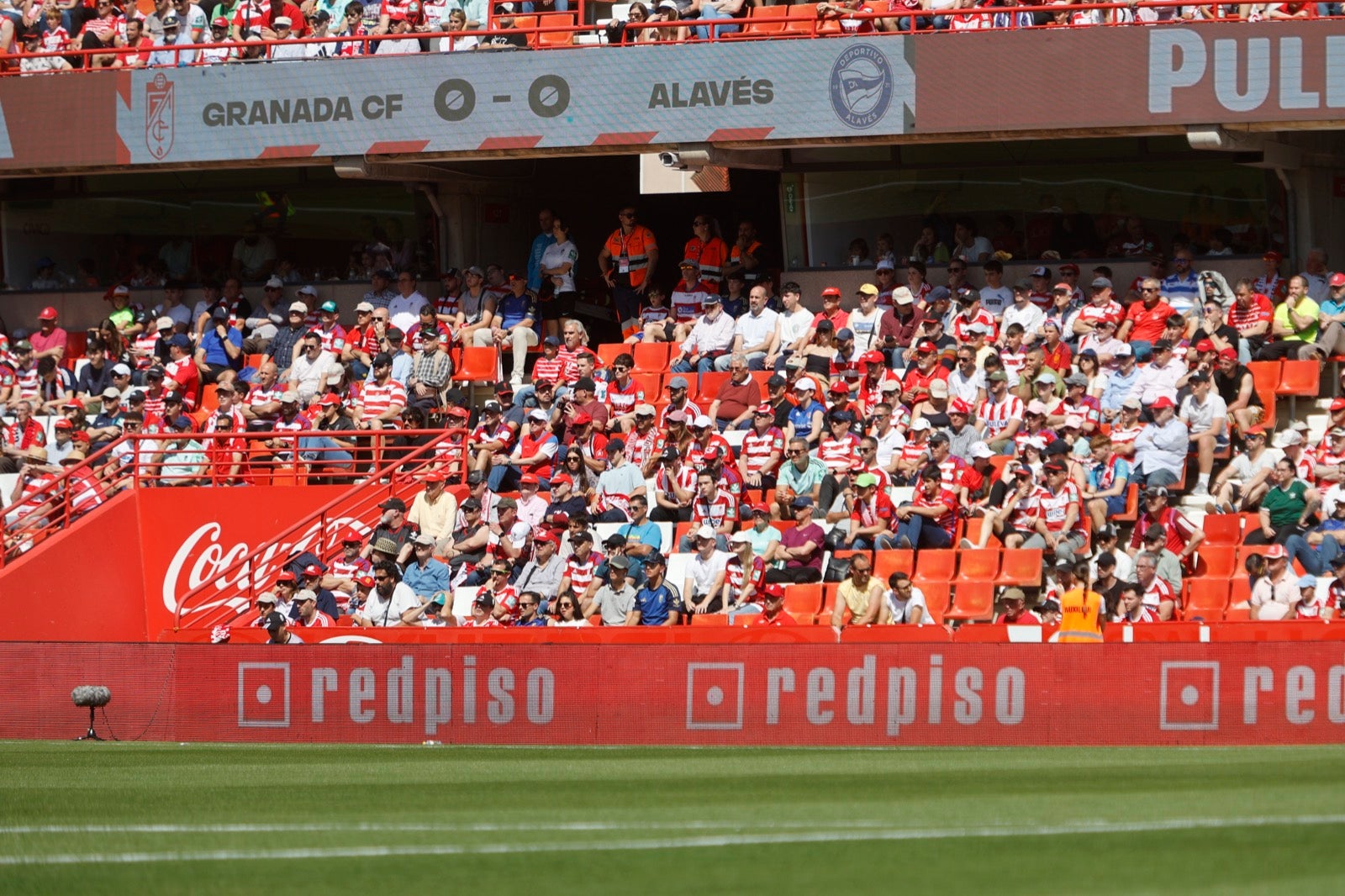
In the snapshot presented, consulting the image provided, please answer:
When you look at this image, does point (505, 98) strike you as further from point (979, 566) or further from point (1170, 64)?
point (979, 566)

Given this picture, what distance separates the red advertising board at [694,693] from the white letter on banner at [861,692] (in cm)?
1

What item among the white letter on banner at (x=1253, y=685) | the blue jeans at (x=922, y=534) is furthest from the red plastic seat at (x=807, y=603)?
the white letter on banner at (x=1253, y=685)

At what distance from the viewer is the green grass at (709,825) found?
26.0ft

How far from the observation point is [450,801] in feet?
33.8

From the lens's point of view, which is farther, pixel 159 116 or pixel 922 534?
pixel 159 116

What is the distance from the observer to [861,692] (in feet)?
45.8

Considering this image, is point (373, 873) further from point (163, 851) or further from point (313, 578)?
point (313, 578)

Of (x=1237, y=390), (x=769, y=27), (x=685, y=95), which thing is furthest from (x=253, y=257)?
(x=1237, y=390)

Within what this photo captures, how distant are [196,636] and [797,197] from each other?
9289 millimetres

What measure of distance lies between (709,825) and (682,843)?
1.60 ft

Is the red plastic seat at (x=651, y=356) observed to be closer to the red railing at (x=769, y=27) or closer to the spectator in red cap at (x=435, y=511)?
the spectator in red cap at (x=435, y=511)

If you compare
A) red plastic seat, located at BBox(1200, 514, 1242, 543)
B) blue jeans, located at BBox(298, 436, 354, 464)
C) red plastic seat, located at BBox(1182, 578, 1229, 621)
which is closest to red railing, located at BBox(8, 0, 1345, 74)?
blue jeans, located at BBox(298, 436, 354, 464)

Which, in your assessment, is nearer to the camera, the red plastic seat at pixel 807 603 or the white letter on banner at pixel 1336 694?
the white letter on banner at pixel 1336 694

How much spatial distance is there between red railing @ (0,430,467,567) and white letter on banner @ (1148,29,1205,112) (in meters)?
8.23
